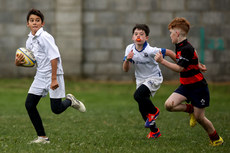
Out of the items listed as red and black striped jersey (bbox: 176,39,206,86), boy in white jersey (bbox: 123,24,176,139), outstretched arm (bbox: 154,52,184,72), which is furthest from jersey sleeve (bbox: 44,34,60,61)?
red and black striped jersey (bbox: 176,39,206,86)

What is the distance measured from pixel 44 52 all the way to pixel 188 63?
197 centimetres

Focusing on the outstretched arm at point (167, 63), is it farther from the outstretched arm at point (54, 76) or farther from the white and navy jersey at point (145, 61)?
the outstretched arm at point (54, 76)

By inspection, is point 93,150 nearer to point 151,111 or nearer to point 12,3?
point 151,111

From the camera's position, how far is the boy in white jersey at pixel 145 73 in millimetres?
6594

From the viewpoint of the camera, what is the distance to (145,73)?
677 centimetres

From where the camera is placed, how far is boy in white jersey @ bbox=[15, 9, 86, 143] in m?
5.96

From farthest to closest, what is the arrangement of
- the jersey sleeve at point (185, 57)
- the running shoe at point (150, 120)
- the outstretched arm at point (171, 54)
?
the running shoe at point (150, 120) → the outstretched arm at point (171, 54) → the jersey sleeve at point (185, 57)

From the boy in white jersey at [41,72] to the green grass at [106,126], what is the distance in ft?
A: 1.52

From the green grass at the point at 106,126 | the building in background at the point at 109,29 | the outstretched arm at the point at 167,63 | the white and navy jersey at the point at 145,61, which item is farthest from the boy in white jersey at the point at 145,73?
the building in background at the point at 109,29

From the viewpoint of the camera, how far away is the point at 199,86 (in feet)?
19.3

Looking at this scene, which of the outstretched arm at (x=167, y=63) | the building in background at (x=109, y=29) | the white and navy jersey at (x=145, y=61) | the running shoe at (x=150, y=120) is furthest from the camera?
the building in background at (x=109, y=29)

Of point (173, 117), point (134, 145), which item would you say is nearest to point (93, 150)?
point (134, 145)

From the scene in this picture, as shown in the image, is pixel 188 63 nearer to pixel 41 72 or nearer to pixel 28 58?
pixel 41 72

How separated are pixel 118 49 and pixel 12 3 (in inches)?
150
